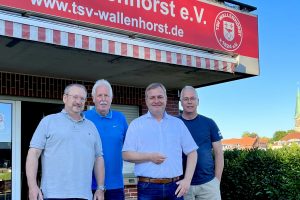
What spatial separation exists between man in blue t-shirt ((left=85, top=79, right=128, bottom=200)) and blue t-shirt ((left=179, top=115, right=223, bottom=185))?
2.53ft

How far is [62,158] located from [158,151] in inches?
31.8

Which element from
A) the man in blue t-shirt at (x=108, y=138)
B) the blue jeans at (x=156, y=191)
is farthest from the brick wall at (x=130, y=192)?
the blue jeans at (x=156, y=191)

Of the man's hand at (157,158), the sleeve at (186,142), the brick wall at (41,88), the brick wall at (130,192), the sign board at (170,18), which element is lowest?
the brick wall at (130,192)

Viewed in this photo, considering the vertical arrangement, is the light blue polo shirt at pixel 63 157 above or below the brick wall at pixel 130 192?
above

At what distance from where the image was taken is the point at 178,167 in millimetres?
3699

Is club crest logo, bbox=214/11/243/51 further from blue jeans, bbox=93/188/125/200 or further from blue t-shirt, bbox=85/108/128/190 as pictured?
blue jeans, bbox=93/188/125/200

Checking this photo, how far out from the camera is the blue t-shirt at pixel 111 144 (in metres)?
3.83

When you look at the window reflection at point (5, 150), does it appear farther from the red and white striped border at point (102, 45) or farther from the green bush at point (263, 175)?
the green bush at point (263, 175)

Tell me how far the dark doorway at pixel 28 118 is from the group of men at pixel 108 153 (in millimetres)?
3805

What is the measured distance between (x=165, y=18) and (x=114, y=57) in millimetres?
1056

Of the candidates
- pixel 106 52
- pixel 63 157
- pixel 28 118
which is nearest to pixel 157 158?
pixel 63 157

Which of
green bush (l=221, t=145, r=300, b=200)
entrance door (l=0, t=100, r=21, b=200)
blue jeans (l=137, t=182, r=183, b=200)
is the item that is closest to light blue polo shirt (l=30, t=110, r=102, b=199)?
blue jeans (l=137, t=182, r=183, b=200)

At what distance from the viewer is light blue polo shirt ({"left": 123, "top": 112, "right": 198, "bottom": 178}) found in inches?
142

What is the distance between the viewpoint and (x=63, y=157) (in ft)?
11.0
